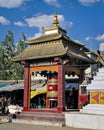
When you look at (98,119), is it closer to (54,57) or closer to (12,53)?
(54,57)

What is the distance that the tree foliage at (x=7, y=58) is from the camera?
145 feet

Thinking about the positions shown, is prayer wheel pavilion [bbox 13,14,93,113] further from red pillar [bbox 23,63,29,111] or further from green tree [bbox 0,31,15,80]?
green tree [bbox 0,31,15,80]

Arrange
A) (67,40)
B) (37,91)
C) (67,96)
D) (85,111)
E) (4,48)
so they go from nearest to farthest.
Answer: (85,111) → (67,40) → (37,91) → (67,96) → (4,48)

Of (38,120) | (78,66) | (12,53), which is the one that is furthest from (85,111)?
(12,53)

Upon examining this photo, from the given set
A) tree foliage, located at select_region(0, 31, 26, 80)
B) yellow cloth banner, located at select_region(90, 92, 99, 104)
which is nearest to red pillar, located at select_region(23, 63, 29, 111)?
yellow cloth banner, located at select_region(90, 92, 99, 104)

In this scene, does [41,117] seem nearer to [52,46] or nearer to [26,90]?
[26,90]

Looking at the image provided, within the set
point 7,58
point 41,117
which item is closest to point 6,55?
point 7,58

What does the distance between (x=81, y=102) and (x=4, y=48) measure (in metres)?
24.9

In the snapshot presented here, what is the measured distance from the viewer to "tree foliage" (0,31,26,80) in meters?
44.1

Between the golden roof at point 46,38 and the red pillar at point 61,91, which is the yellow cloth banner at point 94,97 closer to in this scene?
the red pillar at point 61,91

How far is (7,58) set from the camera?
44.4 m

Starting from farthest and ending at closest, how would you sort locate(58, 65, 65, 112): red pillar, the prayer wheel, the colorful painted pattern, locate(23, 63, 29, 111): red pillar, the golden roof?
the prayer wheel
locate(23, 63, 29, 111): red pillar
the golden roof
locate(58, 65, 65, 112): red pillar
the colorful painted pattern

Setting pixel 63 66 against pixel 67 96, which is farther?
pixel 67 96

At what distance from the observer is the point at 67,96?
1297 inches
